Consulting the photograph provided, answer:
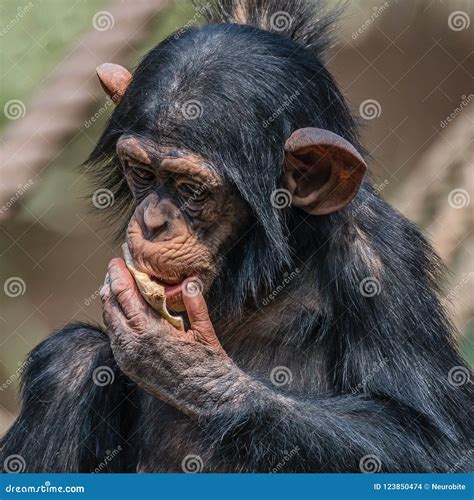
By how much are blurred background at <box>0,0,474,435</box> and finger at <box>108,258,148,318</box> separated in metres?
2.71

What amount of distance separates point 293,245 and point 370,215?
50 cm

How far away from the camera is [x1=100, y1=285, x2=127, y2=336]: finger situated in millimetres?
5336

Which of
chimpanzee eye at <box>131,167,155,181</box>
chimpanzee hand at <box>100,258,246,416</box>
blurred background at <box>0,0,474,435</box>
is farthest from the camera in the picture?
blurred background at <box>0,0,474,435</box>

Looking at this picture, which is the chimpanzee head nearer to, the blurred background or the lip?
the lip

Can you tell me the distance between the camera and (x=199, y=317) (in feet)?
17.5

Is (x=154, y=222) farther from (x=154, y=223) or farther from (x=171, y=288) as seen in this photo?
(x=171, y=288)

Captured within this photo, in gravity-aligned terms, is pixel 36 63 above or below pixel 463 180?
below

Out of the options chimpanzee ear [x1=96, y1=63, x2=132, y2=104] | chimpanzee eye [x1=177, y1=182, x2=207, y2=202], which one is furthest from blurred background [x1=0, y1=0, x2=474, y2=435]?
chimpanzee eye [x1=177, y1=182, x2=207, y2=202]

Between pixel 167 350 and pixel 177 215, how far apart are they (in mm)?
660

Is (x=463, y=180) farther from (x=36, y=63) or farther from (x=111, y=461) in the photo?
(x=111, y=461)

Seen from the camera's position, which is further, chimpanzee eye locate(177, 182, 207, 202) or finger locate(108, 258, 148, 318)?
chimpanzee eye locate(177, 182, 207, 202)

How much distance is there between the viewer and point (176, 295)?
5500 mm

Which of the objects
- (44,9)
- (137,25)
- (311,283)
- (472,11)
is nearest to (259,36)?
(311,283)

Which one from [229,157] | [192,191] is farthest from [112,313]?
[229,157]
